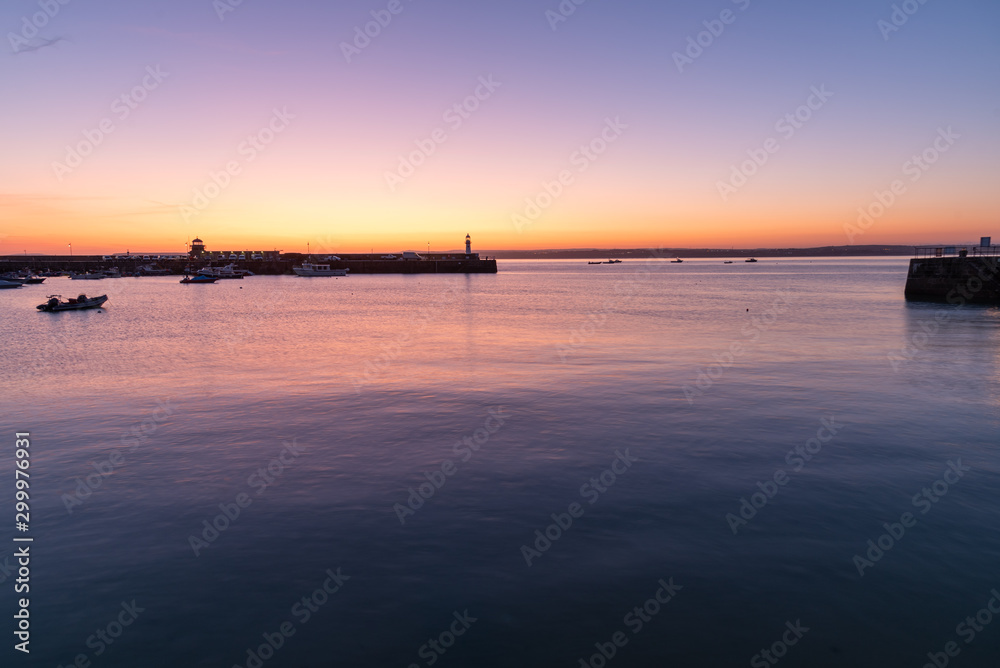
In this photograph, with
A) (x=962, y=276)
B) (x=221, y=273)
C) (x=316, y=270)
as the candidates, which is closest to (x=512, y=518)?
(x=962, y=276)

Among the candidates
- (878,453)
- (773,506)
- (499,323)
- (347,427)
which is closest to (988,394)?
(878,453)

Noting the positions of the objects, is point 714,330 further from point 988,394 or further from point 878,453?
point 878,453

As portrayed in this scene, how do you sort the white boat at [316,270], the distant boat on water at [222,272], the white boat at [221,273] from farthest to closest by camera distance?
the white boat at [316,270], the distant boat on water at [222,272], the white boat at [221,273]

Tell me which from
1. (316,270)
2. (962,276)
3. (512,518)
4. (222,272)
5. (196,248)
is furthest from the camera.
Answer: (196,248)

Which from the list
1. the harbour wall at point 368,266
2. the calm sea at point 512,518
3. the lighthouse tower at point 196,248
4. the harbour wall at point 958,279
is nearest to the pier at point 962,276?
the harbour wall at point 958,279

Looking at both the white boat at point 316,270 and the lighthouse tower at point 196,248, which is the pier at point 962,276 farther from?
the lighthouse tower at point 196,248

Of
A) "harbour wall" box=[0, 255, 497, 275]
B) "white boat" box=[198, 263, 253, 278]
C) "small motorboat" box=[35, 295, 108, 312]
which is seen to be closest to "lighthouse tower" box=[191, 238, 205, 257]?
"harbour wall" box=[0, 255, 497, 275]

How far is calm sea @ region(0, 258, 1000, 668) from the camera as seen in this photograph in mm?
6445

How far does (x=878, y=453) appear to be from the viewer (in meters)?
12.2

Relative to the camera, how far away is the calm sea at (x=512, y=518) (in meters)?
6.45

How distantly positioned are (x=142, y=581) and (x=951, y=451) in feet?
49.5

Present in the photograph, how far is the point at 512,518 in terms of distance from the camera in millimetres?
9266

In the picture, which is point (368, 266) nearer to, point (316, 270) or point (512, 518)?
point (316, 270)

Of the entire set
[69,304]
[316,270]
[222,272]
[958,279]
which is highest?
[222,272]
